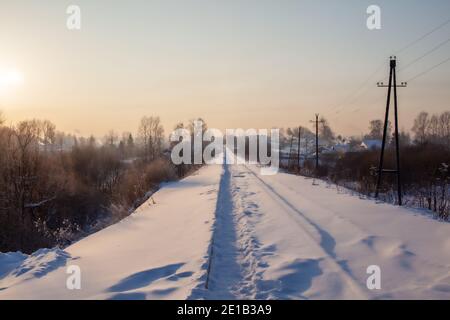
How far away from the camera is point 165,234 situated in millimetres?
10828

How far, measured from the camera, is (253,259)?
7.78 metres

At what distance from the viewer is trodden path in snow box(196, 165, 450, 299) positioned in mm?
5992

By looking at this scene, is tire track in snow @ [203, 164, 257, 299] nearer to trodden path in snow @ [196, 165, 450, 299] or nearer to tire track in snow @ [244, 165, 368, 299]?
trodden path in snow @ [196, 165, 450, 299]

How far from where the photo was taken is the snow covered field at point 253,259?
236 inches

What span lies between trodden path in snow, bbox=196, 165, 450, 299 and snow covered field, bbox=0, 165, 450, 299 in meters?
0.02

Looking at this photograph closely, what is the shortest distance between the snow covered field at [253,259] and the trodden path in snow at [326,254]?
0.02 metres

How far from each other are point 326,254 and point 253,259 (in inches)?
57.9

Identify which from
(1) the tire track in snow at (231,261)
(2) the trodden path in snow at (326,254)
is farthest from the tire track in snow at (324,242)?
(1) the tire track in snow at (231,261)

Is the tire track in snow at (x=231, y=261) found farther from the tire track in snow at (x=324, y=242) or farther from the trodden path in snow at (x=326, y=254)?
the tire track in snow at (x=324, y=242)

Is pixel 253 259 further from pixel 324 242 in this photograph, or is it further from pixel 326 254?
pixel 324 242

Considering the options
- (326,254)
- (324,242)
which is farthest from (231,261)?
(324,242)

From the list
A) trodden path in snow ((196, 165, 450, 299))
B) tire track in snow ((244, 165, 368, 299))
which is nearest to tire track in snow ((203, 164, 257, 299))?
trodden path in snow ((196, 165, 450, 299))
